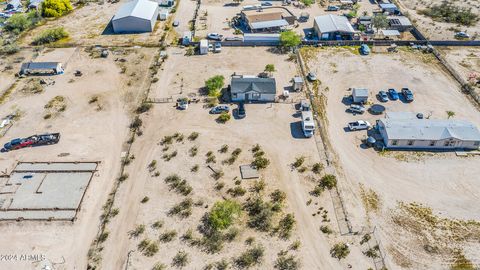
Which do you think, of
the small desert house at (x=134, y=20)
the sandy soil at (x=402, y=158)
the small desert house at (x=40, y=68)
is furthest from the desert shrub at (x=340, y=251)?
the small desert house at (x=134, y=20)

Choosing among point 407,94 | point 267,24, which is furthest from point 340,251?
point 267,24

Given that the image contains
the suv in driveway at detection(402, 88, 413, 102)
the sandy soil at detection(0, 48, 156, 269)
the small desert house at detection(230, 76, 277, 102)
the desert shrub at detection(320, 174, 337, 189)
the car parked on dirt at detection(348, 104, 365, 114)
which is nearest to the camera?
the sandy soil at detection(0, 48, 156, 269)

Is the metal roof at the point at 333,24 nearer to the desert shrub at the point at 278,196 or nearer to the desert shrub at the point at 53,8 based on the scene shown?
the desert shrub at the point at 278,196

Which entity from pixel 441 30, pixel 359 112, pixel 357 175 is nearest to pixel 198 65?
pixel 359 112

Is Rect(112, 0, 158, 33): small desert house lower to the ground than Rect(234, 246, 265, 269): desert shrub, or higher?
higher

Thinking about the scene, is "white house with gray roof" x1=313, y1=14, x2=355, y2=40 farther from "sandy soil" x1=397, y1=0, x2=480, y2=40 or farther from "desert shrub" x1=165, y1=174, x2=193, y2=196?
"desert shrub" x1=165, y1=174, x2=193, y2=196

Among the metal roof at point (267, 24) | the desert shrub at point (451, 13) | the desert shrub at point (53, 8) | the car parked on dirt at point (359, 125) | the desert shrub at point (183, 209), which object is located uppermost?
the desert shrub at point (53, 8)

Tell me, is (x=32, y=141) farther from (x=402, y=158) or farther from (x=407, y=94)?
(x=407, y=94)

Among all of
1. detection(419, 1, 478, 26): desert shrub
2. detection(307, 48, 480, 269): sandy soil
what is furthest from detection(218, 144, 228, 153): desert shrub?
detection(419, 1, 478, 26): desert shrub
